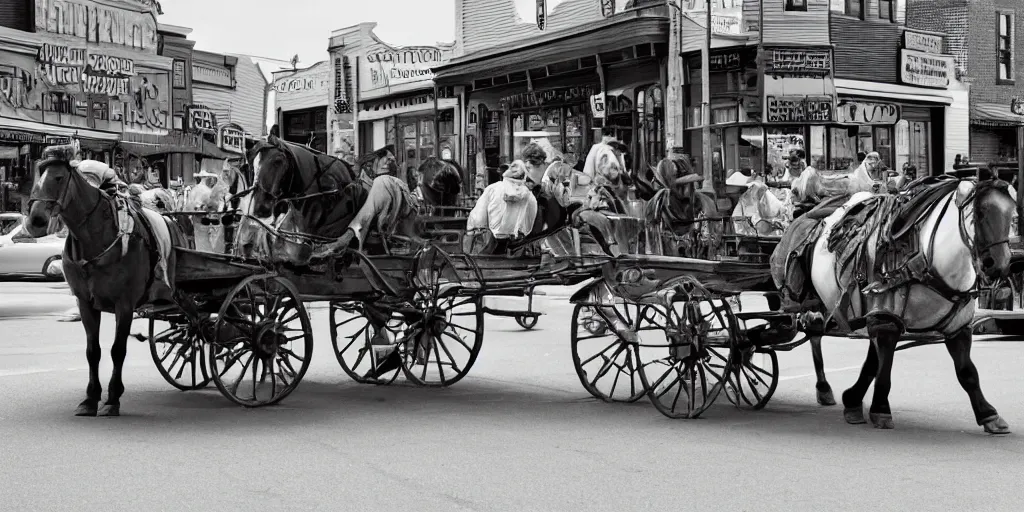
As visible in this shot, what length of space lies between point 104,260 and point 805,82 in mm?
23486

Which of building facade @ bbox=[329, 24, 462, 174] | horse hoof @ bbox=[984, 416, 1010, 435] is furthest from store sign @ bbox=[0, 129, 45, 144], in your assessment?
horse hoof @ bbox=[984, 416, 1010, 435]

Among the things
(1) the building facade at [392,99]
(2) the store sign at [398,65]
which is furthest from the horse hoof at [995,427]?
(2) the store sign at [398,65]

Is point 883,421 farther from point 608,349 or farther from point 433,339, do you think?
point 433,339

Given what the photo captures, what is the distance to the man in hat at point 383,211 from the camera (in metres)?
10.6

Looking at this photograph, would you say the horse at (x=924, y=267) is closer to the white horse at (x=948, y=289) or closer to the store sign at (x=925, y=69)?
the white horse at (x=948, y=289)

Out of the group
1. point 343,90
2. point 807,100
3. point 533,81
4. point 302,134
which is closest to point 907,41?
point 807,100

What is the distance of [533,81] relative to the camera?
119 ft

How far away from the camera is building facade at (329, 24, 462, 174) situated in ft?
135

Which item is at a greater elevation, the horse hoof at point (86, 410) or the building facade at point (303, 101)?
the building facade at point (303, 101)

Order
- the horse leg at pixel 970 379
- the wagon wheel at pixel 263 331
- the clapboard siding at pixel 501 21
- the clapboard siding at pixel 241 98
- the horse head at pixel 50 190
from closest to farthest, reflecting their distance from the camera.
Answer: the horse leg at pixel 970 379 → the horse head at pixel 50 190 → the wagon wheel at pixel 263 331 → the clapboard siding at pixel 501 21 → the clapboard siding at pixel 241 98

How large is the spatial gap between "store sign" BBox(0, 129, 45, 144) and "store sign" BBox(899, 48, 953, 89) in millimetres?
25406

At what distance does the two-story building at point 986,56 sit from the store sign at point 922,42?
1283 mm

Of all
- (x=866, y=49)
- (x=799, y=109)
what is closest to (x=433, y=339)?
(x=799, y=109)

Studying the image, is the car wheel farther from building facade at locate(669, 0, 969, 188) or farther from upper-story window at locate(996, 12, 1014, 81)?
upper-story window at locate(996, 12, 1014, 81)
